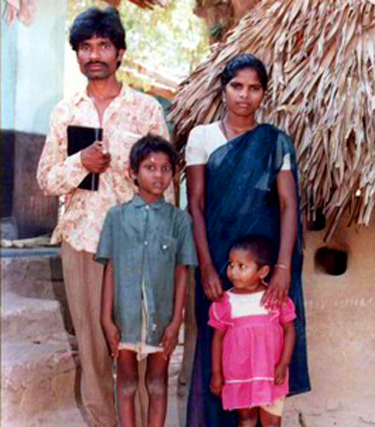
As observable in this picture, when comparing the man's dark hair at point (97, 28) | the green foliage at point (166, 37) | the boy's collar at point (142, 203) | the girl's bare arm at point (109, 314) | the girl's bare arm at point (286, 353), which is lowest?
the girl's bare arm at point (286, 353)

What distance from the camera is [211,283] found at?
9.96 feet

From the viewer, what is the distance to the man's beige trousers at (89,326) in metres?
3.05

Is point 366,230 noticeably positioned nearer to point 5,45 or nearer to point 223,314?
point 223,314

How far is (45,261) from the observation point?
4.35m

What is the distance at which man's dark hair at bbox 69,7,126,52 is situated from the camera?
2963 mm

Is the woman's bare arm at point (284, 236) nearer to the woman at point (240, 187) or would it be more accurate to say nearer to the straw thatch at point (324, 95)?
the woman at point (240, 187)

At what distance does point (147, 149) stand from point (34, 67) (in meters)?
1.97

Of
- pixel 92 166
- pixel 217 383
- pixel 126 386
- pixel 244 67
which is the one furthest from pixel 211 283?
pixel 244 67

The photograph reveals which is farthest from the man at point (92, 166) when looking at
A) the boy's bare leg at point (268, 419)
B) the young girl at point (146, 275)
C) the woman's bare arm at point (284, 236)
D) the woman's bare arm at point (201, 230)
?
the boy's bare leg at point (268, 419)

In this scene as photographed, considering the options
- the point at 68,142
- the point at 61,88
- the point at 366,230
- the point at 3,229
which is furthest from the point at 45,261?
the point at 366,230

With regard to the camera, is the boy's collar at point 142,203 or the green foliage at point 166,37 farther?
the green foliage at point 166,37

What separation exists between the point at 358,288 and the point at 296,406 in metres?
0.68

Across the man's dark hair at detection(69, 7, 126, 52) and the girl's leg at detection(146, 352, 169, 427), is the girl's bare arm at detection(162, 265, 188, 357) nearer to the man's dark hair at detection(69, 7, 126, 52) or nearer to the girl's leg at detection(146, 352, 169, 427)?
the girl's leg at detection(146, 352, 169, 427)

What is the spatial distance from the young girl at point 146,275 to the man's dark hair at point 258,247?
20 cm
